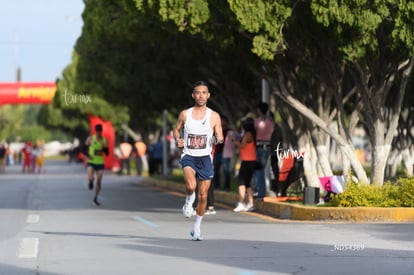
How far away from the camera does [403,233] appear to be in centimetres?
1492

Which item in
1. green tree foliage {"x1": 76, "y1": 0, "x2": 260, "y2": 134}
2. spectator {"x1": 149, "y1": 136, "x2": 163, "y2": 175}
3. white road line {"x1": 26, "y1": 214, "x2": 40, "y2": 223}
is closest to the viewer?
white road line {"x1": 26, "y1": 214, "x2": 40, "y2": 223}

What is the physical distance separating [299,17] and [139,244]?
8.93m

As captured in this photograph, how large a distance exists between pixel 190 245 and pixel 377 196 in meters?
5.66

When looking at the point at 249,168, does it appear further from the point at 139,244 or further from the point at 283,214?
the point at 139,244

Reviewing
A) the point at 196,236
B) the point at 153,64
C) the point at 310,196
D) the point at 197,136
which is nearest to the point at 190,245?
the point at 196,236

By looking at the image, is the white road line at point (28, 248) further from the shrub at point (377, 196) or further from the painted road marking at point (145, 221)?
the shrub at point (377, 196)

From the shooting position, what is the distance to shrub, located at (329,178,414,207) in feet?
59.3

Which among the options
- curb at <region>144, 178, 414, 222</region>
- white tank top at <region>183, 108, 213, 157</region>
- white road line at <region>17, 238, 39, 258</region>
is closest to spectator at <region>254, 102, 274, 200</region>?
curb at <region>144, 178, 414, 222</region>

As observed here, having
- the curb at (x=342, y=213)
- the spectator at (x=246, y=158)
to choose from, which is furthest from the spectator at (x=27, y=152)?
the curb at (x=342, y=213)

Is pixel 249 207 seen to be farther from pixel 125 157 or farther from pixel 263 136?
pixel 125 157

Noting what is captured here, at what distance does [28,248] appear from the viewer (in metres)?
13.1

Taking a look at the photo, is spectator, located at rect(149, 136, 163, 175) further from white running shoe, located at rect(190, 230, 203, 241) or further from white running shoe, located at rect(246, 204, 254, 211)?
white running shoe, located at rect(190, 230, 203, 241)

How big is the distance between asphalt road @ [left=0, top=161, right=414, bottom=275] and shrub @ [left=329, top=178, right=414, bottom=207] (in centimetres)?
108

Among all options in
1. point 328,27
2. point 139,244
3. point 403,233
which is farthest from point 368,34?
point 139,244
